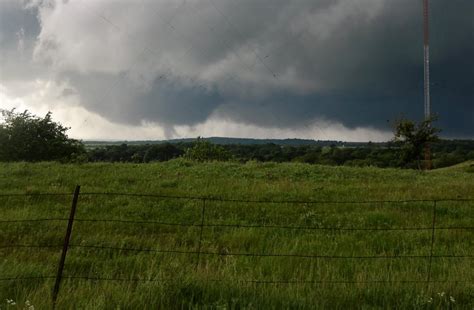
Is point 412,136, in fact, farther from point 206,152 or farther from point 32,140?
point 32,140

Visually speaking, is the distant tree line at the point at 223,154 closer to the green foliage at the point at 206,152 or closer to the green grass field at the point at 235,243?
the green foliage at the point at 206,152

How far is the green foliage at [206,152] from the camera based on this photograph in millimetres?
56375

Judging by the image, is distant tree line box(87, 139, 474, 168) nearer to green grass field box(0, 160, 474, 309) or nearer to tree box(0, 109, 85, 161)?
tree box(0, 109, 85, 161)

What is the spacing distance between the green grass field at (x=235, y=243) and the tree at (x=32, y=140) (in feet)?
67.5

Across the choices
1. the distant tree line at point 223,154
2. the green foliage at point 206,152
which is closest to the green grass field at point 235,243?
the distant tree line at point 223,154

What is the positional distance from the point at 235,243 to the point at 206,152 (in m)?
49.1

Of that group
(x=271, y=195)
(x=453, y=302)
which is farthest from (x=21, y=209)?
(x=453, y=302)

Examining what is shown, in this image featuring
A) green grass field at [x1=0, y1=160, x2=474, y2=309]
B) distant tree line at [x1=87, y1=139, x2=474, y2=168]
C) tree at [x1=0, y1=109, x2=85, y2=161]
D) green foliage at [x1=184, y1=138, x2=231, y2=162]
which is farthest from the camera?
green foliage at [x1=184, y1=138, x2=231, y2=162]

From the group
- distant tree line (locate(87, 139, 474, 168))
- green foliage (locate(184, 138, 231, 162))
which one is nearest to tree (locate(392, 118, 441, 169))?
distant tree line (locate(87, 139, 474, 168))

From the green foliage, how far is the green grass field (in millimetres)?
35052

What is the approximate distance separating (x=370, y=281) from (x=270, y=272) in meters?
1.81

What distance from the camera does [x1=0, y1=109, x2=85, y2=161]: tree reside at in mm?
38719

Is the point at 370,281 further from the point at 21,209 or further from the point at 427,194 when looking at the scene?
the point at 427,194

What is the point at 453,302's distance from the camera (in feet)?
18.0
